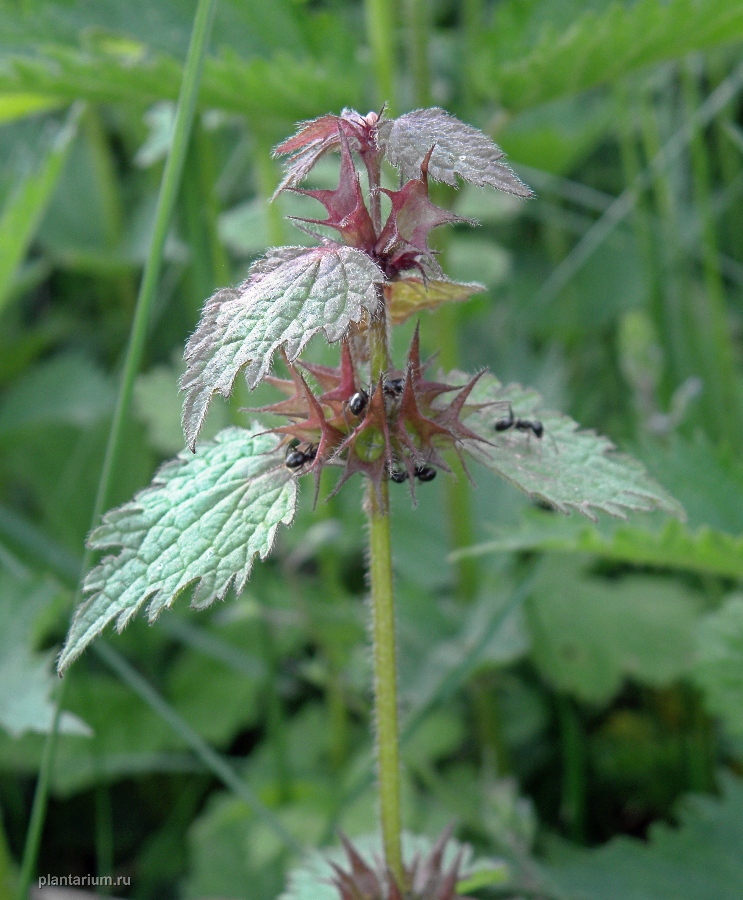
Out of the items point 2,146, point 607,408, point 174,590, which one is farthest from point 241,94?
point 2,146

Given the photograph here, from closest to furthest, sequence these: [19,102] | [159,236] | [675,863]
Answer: [159,236], [675,863], [19,102]

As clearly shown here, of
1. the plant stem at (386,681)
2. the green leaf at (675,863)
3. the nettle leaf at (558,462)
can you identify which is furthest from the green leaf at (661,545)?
the green leaf at (675,863)

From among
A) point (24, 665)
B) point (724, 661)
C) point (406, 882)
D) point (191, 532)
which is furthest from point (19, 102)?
point (724, 661)

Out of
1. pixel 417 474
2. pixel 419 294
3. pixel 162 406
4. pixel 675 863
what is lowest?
pixel 675 863

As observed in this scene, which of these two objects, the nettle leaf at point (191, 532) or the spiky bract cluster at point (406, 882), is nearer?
the nettle leaf at point (191, 532)

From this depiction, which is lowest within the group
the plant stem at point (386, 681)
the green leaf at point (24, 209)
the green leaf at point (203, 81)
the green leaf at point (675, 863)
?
the green leaf at point (675, 863)

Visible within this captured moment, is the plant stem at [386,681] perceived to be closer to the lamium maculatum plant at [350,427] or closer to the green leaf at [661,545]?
the lamium maculatum plant at [350,427]

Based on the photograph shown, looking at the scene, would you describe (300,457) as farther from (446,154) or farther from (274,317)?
(446,154)

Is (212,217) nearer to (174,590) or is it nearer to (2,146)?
(174,590)
